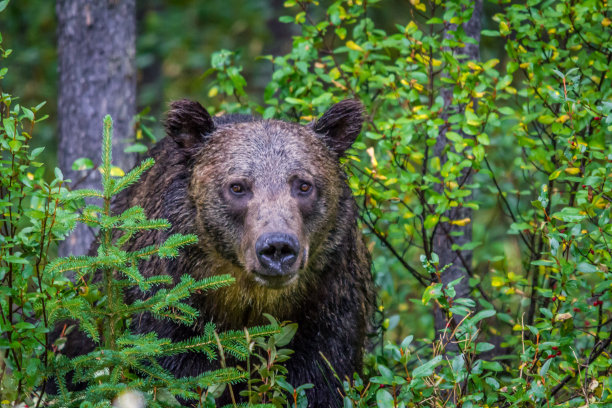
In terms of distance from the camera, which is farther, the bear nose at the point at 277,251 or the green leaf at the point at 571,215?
the bear nose at the point at 277,251

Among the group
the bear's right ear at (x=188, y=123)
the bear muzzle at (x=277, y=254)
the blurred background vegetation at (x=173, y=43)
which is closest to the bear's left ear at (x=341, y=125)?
the bear's right ear at (x=188, y=123)

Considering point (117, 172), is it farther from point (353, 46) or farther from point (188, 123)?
point (353, 46)

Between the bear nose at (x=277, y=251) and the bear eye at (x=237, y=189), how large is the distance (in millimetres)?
600

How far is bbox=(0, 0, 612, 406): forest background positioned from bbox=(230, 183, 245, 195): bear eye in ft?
3.39

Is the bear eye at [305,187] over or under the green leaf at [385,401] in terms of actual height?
over

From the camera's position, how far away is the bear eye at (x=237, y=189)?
15.8 ft

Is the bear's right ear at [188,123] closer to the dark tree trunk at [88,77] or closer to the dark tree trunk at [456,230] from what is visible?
the dark tree trunk at [456,230]

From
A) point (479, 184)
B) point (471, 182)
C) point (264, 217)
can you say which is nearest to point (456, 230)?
point (471, 182)

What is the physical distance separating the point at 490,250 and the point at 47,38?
8678mm

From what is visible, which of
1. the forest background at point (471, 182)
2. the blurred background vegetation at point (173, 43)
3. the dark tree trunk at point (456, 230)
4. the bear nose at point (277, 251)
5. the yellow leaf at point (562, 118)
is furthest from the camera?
the blurred background vegetation at point (173, 43)

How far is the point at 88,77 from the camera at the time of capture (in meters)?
7.07

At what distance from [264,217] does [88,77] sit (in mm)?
3346

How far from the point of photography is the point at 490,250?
348 inches

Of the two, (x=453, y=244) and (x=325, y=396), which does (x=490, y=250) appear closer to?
(x=453, y=244)
